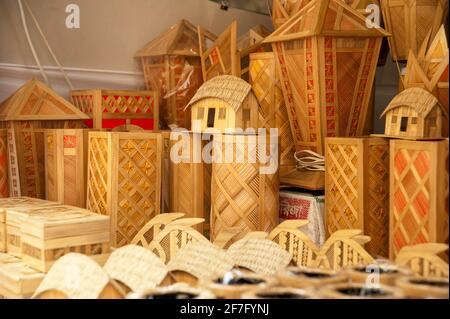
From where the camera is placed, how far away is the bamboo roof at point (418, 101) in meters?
2.03

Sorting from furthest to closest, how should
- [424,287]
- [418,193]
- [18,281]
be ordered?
[18,281]
[418,193]
[424,287]

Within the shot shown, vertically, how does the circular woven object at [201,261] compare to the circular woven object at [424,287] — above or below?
below

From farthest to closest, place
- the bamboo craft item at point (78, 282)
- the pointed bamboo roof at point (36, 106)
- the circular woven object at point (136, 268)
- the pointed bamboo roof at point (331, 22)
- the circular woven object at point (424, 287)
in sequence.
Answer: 1. the pointed bamboo roof at point (36, 106)
2. the pointed bamboo roof at point (331, 22)
3. the circular woven object at point (136, 268)
4. the bamboo craft item at point (78, 282)
5. the circular woven object at point (424, 287)

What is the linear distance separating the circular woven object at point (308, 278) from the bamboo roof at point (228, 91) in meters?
1.04

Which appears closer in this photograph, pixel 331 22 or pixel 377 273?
pixel 377 273

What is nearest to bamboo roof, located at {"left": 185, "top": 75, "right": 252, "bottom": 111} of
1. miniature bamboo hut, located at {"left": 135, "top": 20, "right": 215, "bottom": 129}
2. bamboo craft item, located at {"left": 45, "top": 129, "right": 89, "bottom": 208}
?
bamboo craft item, located at {"left": 45, "top": 129, "right": 89, "bottom": 208}

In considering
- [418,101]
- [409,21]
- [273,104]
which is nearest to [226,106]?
[273,104]

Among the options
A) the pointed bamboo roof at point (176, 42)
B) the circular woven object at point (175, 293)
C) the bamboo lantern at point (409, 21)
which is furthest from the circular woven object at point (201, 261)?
the pointed bamboo roof at point (176, 42)

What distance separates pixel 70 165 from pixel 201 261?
43.0 inches

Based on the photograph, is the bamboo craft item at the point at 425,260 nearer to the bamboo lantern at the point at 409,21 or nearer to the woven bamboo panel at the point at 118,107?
the bamboo lantern at the point at 409,21

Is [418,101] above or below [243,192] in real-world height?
above

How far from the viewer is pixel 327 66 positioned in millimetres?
2645

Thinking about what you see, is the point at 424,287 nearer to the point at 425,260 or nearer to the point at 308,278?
the point at 425,260
